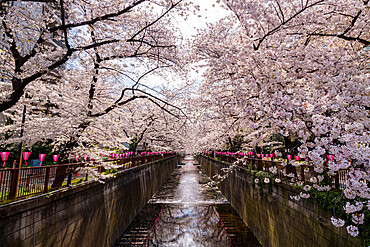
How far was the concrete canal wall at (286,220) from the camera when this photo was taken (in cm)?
545

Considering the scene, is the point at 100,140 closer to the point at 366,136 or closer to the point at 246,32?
the point at 246,32

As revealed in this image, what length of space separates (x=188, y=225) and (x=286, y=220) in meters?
8.38

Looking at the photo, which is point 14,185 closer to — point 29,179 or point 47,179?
point 29,179

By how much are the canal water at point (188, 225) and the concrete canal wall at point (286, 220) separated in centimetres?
141

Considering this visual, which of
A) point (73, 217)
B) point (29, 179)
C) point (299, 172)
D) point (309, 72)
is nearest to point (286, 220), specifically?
point (299, 172)

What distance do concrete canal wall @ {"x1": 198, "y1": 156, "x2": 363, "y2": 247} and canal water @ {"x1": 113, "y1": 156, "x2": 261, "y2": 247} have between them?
141cm

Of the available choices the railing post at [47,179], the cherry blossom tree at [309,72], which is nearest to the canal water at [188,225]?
the railing post at [47,179]

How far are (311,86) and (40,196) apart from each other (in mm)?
8398

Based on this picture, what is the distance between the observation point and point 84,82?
10.7 m

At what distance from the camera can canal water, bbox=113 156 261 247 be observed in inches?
463

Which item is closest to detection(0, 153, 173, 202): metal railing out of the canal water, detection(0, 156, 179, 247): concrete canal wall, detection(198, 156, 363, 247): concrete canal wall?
detection(0, 156, 179, 247): concrete canal wall

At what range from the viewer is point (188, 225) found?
14.4 metres

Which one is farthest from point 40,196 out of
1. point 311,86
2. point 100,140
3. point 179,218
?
point 179,218

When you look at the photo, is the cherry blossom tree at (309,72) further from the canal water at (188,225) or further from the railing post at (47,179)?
the canal water at (188,225)
